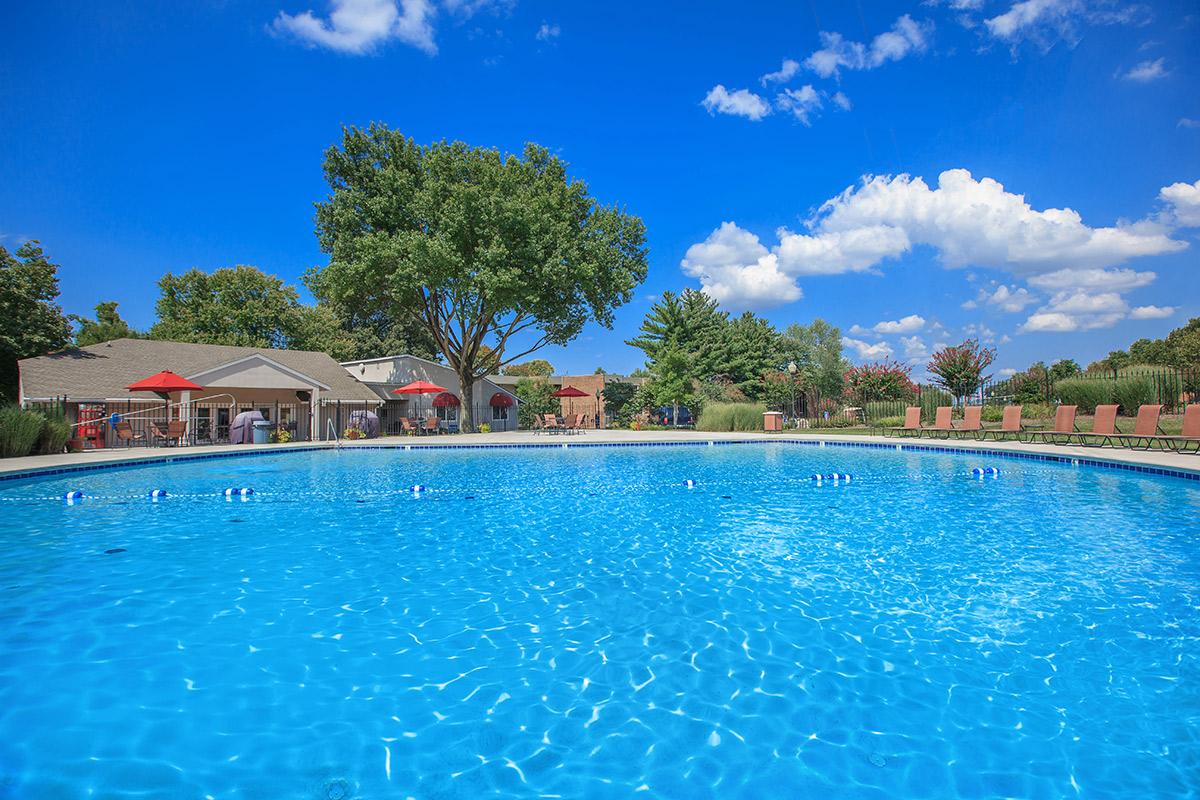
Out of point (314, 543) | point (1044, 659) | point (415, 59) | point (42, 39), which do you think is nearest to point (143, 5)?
point (42, 39)

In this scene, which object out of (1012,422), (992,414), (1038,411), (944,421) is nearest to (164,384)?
(944,421)

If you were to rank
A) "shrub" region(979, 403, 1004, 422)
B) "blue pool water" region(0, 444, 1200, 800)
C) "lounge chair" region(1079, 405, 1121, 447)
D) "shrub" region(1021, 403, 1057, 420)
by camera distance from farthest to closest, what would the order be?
1. "shrub" region(979, 403, 1004, 422)
2. "shrub" region(1021, 403, 1057, 420)
3. "lounge chair" region(1079, 405, 1121, 447)
4. "blue pool water" region(0, 444, 1200, 800)

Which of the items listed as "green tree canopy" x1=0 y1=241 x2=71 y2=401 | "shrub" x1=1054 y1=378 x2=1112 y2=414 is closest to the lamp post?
"shrub" x1=1054 y1=378 x2=1112 y2=414

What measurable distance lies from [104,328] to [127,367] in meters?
24.0

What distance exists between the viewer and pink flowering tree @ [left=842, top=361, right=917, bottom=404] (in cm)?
2675

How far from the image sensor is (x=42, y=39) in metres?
18.0

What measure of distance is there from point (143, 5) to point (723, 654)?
23.9m

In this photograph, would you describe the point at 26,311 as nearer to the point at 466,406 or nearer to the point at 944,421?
the point at 466,406

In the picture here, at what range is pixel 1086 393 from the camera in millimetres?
19734

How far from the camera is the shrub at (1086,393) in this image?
63.2ft

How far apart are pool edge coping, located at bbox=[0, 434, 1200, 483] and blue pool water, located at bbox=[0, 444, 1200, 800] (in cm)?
502

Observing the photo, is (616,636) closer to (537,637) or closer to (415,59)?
(537,637)

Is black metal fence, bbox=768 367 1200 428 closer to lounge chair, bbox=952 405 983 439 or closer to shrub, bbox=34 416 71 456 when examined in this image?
lounge chair, bbox=952 405 983 439

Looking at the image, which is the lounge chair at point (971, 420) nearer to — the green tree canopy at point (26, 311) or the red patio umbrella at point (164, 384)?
the red patio umbrella at point (164, 384)
